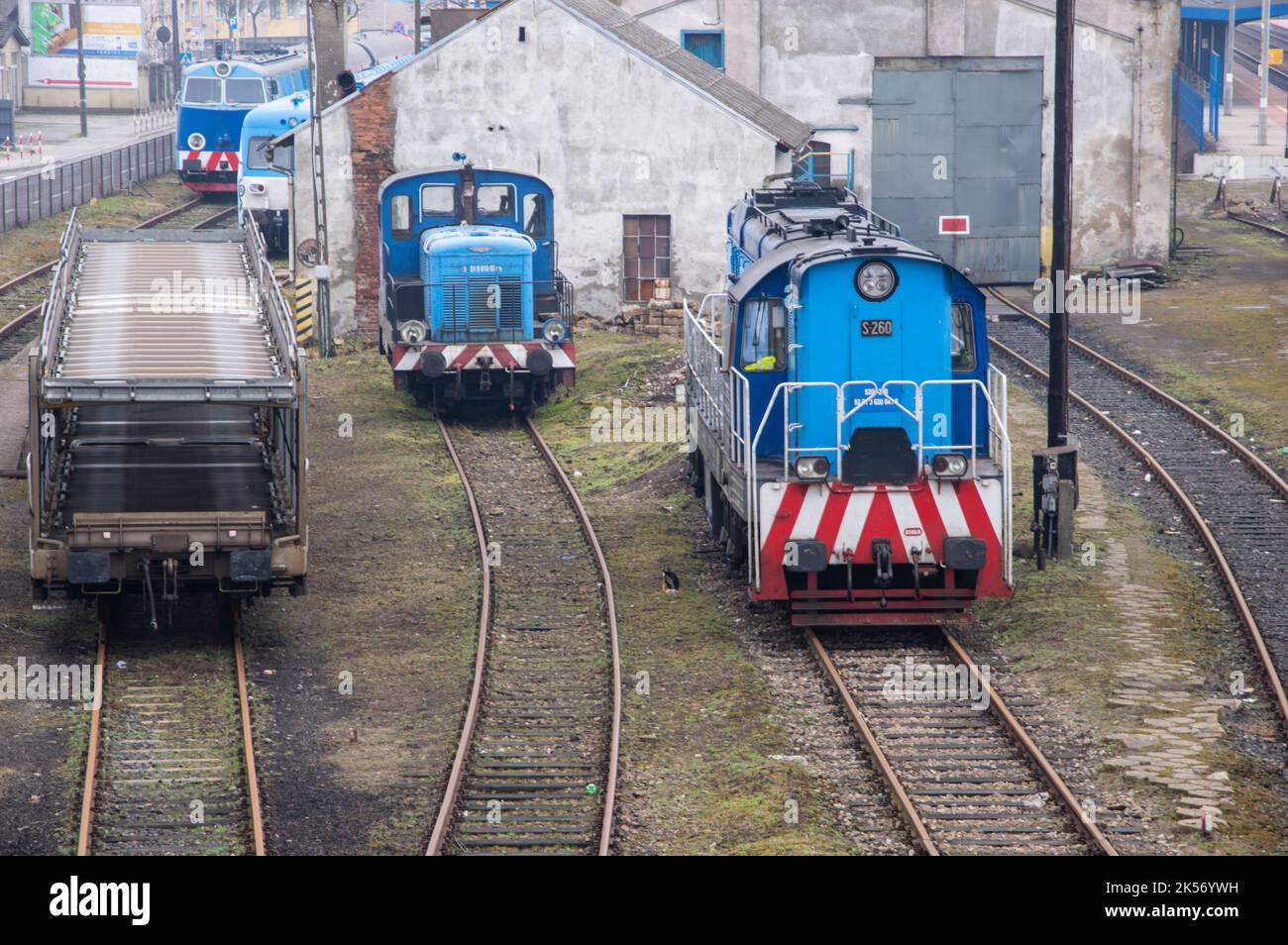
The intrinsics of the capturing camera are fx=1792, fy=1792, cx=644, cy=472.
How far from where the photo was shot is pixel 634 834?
11.3 metres

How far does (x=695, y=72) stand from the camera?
→ 3278cm

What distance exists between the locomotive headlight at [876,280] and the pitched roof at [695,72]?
54.9 ft

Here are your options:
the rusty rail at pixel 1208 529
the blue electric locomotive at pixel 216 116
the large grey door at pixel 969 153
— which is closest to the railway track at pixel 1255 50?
the blue electric locomotive at pixel 216 116

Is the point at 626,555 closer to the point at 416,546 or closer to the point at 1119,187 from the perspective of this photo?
the point at 416,546

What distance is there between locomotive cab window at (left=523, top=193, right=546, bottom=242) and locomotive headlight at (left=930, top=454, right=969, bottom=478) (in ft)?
39.8

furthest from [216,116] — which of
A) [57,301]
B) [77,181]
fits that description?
[57,301]

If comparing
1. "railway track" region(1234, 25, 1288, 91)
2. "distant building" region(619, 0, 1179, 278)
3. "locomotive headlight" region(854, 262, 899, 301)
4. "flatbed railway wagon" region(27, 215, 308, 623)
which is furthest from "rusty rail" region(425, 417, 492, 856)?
"railway track" region(1234, 25, 1288, 91)

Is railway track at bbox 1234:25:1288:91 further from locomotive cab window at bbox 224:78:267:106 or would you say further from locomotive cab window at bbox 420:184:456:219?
locomotive cab window at bbox 420:184:456:219

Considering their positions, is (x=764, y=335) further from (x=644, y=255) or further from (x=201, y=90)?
(x=201, y=90)

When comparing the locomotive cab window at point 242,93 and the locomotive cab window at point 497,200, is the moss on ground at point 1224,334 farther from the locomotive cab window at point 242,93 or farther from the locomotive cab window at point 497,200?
the locomotive cab window at point 242,93

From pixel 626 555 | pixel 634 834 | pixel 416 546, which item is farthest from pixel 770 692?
pixel 416 546

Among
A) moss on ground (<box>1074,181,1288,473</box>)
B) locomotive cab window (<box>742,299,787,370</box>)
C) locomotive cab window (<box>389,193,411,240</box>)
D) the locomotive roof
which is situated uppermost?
locomotive cab window (<box>389,193,411,240</box>)

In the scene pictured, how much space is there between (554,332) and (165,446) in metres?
9.64

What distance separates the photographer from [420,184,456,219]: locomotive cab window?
25.7 m
